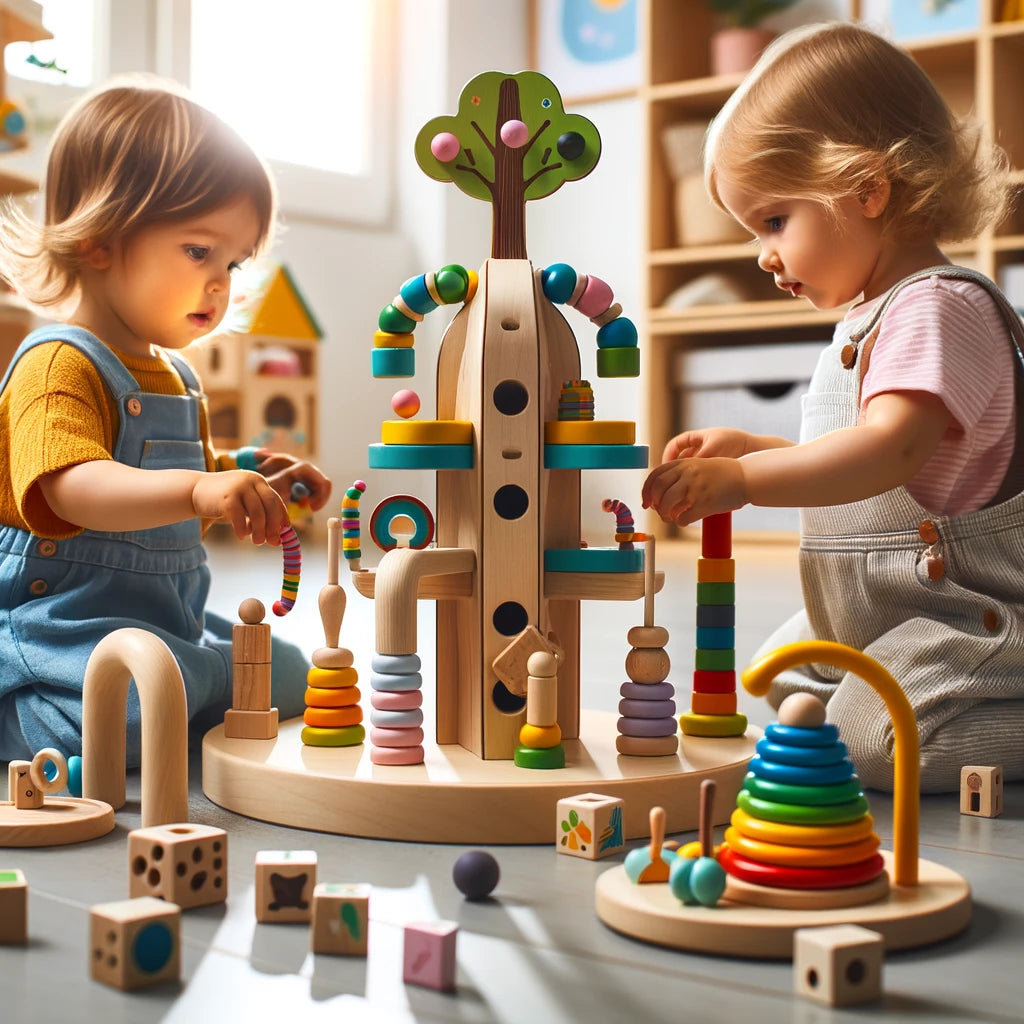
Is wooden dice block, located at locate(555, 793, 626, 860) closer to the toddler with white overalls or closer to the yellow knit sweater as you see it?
the toddler with white overalls

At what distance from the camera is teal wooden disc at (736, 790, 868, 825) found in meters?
0.64

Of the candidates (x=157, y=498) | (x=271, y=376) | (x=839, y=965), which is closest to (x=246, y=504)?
(x=157, y=498)

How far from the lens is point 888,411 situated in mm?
991

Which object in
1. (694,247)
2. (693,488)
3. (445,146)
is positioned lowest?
(693,488)

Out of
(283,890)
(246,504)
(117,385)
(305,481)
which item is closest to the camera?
(283,890)

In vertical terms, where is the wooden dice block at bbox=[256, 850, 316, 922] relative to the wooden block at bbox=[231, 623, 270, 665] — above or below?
below

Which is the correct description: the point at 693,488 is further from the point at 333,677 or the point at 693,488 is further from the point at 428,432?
the point at 333,677

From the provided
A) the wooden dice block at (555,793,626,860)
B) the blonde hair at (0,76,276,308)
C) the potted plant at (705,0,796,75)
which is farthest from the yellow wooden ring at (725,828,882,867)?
the potted plant at (705,0,796,75)

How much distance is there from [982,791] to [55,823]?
623mm

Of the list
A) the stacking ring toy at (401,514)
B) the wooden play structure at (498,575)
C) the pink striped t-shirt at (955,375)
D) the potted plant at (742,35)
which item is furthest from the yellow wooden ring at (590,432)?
the potted plant at (742,35)

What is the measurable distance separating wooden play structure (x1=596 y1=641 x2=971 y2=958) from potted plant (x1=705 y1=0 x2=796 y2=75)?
275cm

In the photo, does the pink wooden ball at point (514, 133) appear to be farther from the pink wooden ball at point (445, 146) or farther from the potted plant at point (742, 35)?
the potted plant at point (742, 35)

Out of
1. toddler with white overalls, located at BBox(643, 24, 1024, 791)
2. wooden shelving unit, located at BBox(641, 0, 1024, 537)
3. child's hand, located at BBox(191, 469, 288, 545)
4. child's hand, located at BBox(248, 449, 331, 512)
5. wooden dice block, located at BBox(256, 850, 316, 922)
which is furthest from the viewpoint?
wooden shelving unit, located at BBox(641, 0, 1024, 537)

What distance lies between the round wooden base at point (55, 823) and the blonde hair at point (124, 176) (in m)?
0.52
